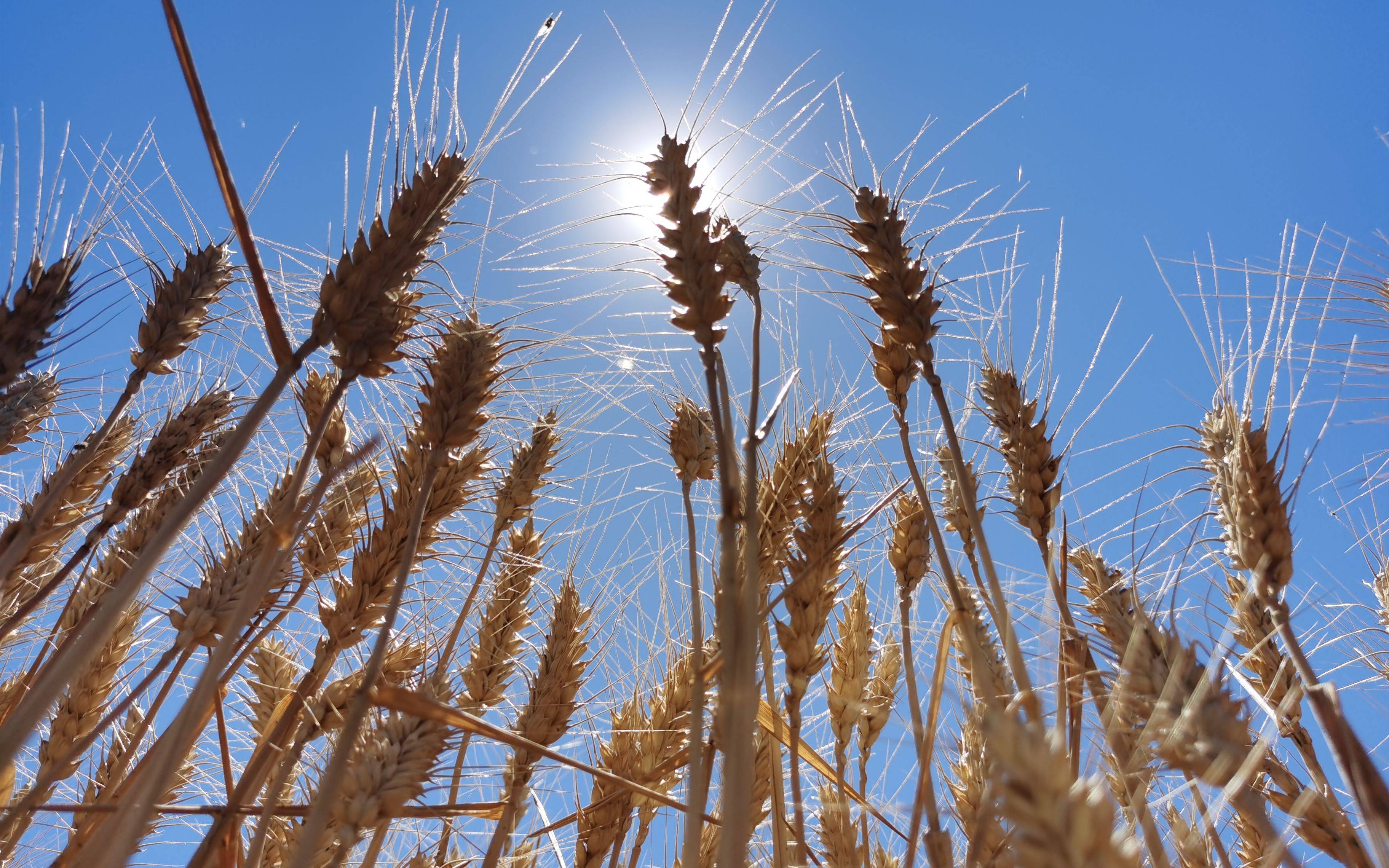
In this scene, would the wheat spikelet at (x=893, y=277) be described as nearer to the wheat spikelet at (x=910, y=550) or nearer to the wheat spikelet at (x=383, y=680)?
the wheat spikelet at (x=910, y=550)

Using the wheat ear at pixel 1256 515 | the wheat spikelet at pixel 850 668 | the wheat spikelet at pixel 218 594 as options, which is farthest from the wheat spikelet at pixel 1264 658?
the wheat spikelet at pixel 218 594

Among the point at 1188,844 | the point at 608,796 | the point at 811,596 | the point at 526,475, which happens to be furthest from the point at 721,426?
the point at 526,475

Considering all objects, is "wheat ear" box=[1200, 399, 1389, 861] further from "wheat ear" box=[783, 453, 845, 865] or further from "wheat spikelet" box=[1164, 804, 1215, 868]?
"wheat ear" box=[783, 453, 845, 865]

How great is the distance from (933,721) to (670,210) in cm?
113

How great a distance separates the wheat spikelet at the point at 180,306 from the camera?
2217 millimetres

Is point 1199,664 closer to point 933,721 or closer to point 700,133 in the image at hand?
point 933,721

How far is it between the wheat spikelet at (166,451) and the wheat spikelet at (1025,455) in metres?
2.59

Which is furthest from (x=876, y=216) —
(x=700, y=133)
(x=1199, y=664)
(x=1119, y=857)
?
(x=1119, y=857)

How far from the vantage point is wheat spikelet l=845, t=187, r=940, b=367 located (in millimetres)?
1880

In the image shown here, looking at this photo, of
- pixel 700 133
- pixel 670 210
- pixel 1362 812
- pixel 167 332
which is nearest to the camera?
pixel 1362 812

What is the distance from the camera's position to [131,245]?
7.67ft

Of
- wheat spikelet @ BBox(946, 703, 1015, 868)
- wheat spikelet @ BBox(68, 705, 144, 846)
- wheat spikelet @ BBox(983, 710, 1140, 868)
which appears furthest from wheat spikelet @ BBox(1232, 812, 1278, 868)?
wheat spikelet @ BBox(68, 705, 144, 846)

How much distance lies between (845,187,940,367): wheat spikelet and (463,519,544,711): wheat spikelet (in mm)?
1561

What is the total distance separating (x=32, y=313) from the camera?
1885mm
